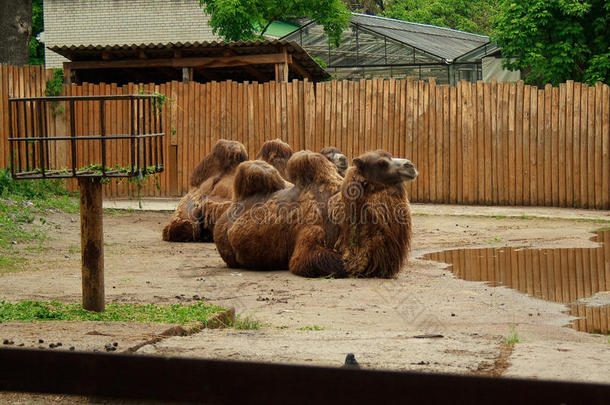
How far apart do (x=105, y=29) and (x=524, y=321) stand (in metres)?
29.7

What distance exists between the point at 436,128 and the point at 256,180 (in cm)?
771

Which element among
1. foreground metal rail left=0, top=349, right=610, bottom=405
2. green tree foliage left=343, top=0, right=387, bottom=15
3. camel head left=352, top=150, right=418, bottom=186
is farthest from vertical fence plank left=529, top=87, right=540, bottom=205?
green tree foliage left=343, top=0, right=387, bottom=15

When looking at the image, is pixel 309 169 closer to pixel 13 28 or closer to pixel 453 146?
pixel 453 146

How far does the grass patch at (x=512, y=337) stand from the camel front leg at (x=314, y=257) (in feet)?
9.73

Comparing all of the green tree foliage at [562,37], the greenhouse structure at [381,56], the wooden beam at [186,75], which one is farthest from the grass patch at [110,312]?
the greenhouse structure at [381,56]

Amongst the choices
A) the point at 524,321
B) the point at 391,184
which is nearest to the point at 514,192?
the point at 391,184

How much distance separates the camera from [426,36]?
37500 mm

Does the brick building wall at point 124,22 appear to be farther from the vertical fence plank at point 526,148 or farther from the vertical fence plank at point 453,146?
the vertical fence plank at point 526,148

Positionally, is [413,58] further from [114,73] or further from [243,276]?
[243,276]

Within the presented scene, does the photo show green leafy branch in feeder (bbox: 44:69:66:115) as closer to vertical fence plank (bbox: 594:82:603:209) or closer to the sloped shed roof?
vertical fence plank (bbox: 594:82:603:209)

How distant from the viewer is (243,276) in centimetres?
952

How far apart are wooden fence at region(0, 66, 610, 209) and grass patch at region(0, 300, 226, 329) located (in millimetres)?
8758

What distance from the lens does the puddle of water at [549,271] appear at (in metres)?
7.34

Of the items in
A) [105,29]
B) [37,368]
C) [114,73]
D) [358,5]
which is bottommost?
[37,368]
